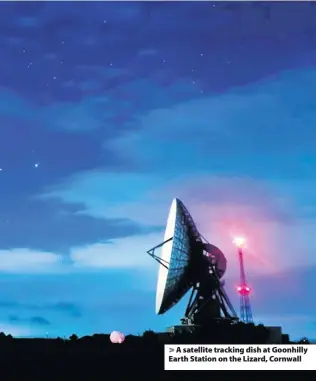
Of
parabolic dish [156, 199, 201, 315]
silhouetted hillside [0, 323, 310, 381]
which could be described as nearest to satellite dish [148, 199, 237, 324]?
parabolic dish [156, 199, 201, 315]

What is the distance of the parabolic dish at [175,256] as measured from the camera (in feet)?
183

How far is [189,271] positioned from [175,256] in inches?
246

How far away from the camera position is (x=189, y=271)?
2432 inches

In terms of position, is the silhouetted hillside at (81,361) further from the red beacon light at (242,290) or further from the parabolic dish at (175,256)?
the red beacon light at (242,290)

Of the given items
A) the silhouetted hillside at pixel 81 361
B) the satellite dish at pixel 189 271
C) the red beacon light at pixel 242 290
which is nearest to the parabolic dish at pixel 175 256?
the satellite dish at pixel 189 271

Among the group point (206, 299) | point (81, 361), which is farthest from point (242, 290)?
point (81, 361)

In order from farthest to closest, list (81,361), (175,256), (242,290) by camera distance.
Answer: (242,290)
(175,256)
(81,361)

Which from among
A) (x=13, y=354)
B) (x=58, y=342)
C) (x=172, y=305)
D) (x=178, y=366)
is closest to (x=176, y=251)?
(x=172, y=305)

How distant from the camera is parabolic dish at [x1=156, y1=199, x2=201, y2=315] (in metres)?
55.7

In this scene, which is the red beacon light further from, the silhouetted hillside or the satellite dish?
the silhouetted hillside

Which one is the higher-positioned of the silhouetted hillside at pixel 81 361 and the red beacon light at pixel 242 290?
the red beacon light at pixel 242 290

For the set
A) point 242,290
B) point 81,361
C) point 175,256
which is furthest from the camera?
point 242,290

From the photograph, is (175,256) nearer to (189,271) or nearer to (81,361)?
(189,271)

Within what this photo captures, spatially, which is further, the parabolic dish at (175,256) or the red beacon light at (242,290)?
the red beacon light at (242,290)
